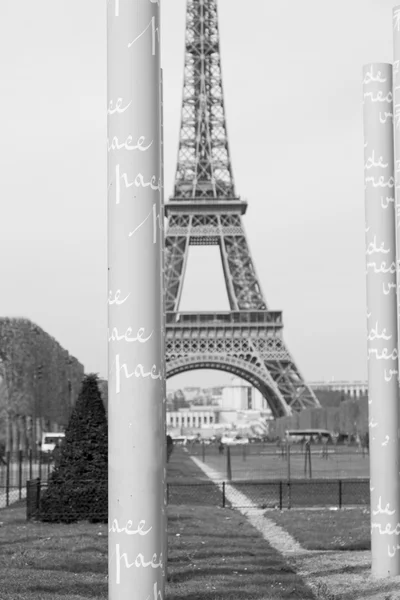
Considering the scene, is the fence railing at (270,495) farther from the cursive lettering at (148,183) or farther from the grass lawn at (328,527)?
the cursive lettering at (148,183)

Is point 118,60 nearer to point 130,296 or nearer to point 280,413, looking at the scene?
point 130,296

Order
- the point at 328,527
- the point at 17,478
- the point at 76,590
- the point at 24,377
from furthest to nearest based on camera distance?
the point at 24,377 < the point at 17,478 < the point at 328,527 < the point at 76,590

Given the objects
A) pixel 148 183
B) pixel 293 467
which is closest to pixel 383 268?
pixel 148 183

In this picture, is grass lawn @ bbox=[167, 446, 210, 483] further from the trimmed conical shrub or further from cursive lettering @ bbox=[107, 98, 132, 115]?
cursive lettering @ bbox=[107, 98, 132, 115]

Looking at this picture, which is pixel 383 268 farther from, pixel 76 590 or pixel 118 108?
pixel 118 108

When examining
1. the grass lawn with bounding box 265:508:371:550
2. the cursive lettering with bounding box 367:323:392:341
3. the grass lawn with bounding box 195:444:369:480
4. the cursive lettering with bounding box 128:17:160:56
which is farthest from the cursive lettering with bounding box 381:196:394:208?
the grass lawn with bounding box 195:444:369:480

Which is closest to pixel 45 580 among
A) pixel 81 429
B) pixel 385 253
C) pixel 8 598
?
pixel 8 598
